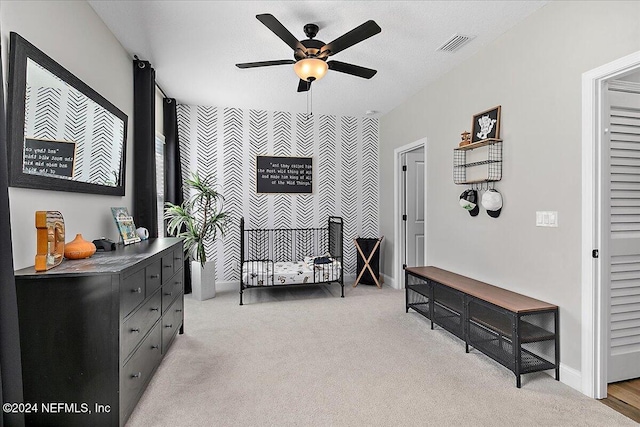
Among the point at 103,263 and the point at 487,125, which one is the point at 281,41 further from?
the point at 103,263

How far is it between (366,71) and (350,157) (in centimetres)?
272

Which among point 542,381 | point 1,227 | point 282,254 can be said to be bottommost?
point 542,381

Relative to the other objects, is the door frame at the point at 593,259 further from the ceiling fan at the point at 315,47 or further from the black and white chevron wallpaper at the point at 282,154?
the black and white chevron wallpaper at the point at 282,154

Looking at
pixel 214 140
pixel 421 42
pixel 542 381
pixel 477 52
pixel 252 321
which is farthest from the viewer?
pixel 214 140

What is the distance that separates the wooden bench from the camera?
2.29 meters

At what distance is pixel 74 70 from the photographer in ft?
7.40

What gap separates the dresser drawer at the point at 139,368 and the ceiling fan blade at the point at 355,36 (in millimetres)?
2318

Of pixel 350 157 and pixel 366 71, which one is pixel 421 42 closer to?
pixel 366 71

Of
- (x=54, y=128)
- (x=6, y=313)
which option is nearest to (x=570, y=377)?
(x=6, y=313)

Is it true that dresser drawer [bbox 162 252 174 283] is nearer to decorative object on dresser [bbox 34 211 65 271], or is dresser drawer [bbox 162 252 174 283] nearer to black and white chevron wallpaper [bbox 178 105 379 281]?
decorative object on dresser [bbox 34 211 65 271]

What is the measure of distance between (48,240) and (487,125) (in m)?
3.22

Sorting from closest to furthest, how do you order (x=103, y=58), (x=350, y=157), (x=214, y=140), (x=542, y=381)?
(x=542, y=381) < (x=103, y=58) < (x=214, y=140) < (x=350, y=157)

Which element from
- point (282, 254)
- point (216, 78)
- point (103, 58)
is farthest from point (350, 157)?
point (103, 58)

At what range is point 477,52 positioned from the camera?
314cm
